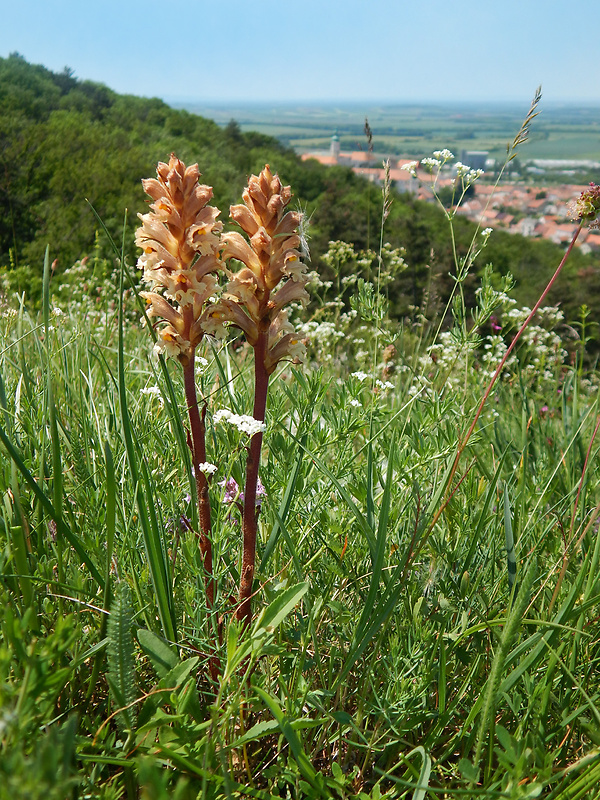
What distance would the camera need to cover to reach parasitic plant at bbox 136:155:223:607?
1237mm

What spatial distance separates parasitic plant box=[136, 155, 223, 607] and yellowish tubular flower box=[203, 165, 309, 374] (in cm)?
4

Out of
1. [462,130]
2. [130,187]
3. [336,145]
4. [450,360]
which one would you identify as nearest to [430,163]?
[450,360]

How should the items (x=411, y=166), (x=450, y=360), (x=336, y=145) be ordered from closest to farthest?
(x=411, y=166), (x=450, y=360), (x=336, y=145)

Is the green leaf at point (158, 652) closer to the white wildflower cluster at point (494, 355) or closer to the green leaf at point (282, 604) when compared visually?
the green leaf at point (282, 604)

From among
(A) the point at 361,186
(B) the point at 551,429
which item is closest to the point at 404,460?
(B) the point at 551,429

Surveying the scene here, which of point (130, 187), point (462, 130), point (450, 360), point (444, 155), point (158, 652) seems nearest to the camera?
point (158, 652)

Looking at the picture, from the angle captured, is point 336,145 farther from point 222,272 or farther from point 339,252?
point 222,272

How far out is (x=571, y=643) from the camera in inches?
58.6

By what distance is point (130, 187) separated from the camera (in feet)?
112

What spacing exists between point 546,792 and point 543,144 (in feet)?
469

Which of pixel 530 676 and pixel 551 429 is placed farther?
pixel 551 429

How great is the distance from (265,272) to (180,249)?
18 centimetres

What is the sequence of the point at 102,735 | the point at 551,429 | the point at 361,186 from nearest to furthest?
the point at 102,735 < the point at 551,429 < the point at 361,186

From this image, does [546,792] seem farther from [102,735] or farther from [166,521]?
[166,521]
